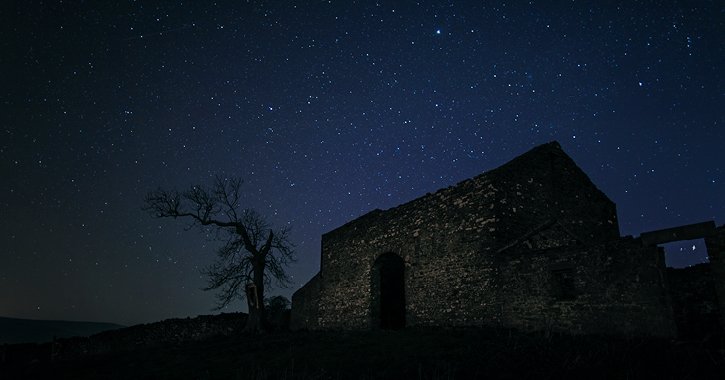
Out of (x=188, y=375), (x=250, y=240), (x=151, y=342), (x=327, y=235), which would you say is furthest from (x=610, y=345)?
(x=151, y=342)

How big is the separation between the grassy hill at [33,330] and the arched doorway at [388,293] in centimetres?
8362

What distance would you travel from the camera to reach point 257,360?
8414 millimetres

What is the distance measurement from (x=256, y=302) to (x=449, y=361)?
12.2 m

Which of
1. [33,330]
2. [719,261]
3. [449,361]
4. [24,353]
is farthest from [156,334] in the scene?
[33,330]

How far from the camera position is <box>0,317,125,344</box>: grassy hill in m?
79.9

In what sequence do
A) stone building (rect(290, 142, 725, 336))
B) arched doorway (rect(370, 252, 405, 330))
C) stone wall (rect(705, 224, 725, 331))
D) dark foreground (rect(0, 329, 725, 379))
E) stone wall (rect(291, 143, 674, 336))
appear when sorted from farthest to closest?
1. arched doorway (rect(370, 252, 405, 330))
2. stone wall (rect(291, 143, 674, 336))
3. stone building (rect(290, 142, 725, 336))
4. stone wall (rect(705, 224, 725, 331))
5. dark foreground (rect(0, 329, 725, 379))

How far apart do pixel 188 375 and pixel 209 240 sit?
11.6m

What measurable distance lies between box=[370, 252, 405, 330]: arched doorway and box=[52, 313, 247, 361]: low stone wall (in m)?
6.58

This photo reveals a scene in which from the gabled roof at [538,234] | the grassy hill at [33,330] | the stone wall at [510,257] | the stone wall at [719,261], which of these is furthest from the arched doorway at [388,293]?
the grassy hill at [33,330]

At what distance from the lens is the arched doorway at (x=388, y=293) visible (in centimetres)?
1541

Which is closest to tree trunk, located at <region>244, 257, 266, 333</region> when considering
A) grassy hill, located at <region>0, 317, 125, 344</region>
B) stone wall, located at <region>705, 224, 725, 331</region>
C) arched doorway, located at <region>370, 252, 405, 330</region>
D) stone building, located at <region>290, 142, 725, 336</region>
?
stone building, located at <region>290, 142, 725, 336</region>

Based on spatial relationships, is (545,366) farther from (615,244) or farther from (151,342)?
(151,342)

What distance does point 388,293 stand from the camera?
16.7 m

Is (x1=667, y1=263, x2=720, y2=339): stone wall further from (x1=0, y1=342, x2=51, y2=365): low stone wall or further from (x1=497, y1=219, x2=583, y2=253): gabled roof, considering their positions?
(x1=0, y1=342, x2=51, y2=365): low stone wall
